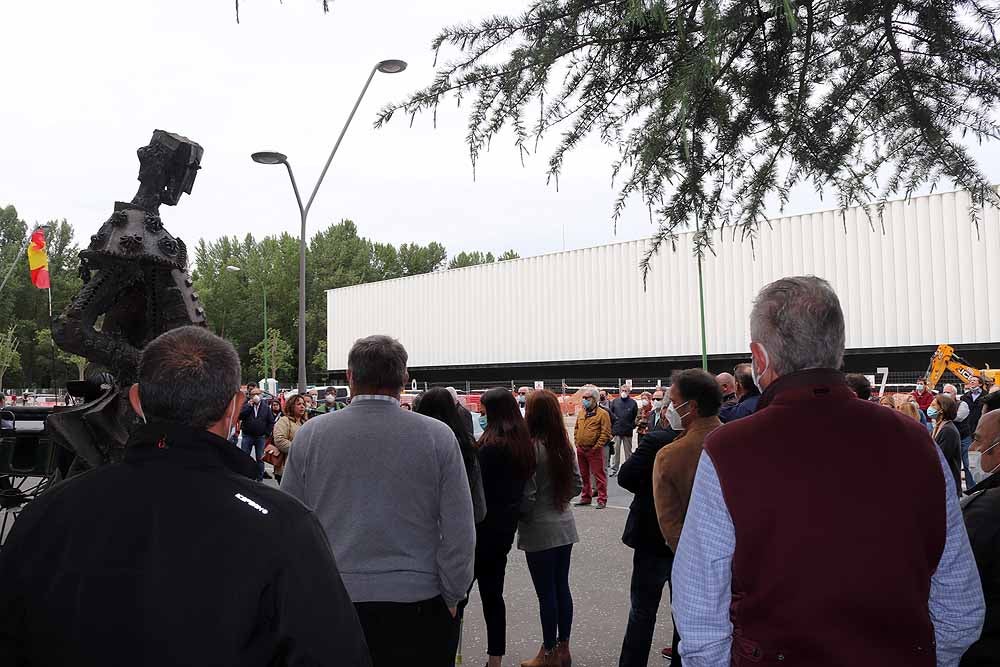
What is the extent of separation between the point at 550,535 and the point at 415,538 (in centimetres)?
199

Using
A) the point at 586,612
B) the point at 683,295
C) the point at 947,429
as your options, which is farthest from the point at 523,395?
the point at 683,295

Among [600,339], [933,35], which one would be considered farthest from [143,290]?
[600,339]

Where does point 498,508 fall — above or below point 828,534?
below

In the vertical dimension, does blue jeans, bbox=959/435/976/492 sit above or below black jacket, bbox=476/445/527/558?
below

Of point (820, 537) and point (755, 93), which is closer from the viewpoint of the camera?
point (820, 537)

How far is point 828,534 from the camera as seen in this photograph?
194 cm

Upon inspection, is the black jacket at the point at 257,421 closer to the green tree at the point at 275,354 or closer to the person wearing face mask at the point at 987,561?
the person wearing face mask at the point at 987,561

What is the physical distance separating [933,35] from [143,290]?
3.71 metres

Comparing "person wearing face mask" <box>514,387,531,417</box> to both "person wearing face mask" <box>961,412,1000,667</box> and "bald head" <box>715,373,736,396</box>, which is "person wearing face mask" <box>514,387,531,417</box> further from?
"person wearing face mask" <box>961,412,1000,667</box>

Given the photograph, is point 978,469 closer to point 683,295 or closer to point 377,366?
point 377,366

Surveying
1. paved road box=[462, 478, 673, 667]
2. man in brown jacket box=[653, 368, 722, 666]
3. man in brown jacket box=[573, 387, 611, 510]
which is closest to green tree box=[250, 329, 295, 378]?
man in brown jacket box=[573, 387, 611, 510]

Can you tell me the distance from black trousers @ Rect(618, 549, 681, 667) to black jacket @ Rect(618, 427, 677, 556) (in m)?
0.06

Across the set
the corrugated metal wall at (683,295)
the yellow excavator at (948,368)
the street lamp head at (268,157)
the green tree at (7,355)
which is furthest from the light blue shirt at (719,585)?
the green tree at (7,355)

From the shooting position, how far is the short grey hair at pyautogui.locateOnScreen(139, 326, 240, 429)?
1.77m
